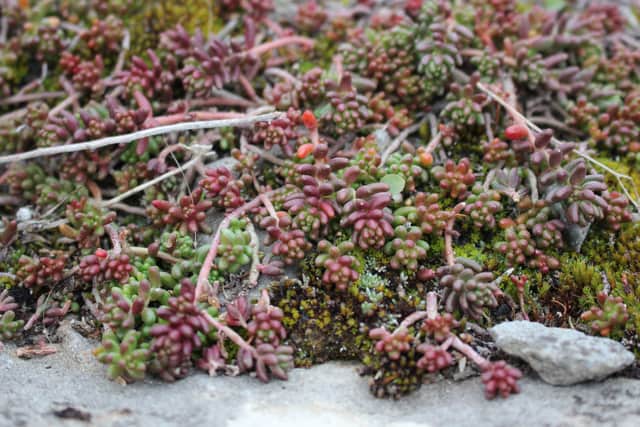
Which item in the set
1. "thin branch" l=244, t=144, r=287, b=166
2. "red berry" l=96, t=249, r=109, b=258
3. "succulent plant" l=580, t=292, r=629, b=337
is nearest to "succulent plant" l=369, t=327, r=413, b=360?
"succulent plant" l=580, t=292, r=629, b=337

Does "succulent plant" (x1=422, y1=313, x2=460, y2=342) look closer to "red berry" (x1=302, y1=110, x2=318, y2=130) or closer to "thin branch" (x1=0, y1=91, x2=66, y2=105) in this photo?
"red berry" (x1=302, y1=110, x2=318, y2=130)

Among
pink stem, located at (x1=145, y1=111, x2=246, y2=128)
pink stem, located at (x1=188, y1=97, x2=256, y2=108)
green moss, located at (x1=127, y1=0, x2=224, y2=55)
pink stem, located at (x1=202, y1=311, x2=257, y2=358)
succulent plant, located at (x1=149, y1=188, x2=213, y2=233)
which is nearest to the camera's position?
pink stem, located at (x1=202, y1=311, x2=257, y2=358)

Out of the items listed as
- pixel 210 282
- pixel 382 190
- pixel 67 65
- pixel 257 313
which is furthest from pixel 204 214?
pixel 67 65

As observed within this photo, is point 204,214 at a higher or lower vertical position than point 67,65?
lower

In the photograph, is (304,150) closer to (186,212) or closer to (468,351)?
(186,212)

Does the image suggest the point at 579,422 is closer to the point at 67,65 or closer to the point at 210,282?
the point at 210,282

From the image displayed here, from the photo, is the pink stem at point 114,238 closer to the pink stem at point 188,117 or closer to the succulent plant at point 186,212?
the succulent plant at point 186,212
